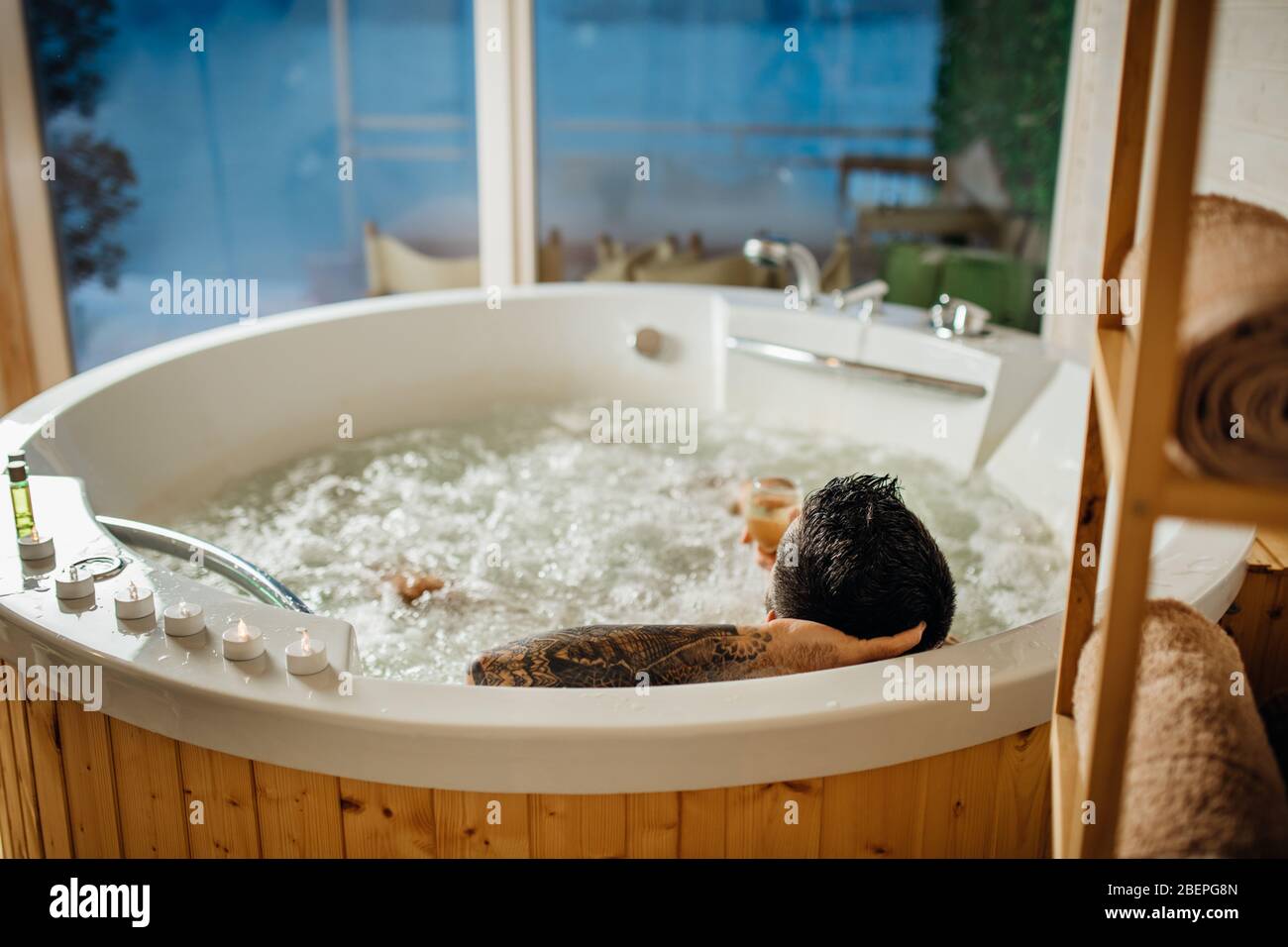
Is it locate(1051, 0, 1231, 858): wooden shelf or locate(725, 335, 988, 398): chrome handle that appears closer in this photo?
locate(1051, 0, 1231, 858): wooden shelf

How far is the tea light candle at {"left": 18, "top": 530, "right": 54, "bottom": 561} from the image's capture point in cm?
131

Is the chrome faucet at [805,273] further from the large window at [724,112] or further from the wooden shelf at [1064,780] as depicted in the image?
the wooden shelf at [1064,780]

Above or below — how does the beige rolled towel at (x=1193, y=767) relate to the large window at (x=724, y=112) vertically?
below

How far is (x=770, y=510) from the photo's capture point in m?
1.83

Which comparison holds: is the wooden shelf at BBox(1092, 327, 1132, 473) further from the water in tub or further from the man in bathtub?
the water in tub

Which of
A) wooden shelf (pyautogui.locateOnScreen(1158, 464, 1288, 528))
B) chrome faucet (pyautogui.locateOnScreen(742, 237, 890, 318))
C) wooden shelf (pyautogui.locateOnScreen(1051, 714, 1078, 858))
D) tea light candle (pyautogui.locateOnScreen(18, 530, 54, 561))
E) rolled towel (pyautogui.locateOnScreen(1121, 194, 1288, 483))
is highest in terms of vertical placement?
rolled towel (pyautogui.locateOnScreen(1121, 194, 1288, 483))

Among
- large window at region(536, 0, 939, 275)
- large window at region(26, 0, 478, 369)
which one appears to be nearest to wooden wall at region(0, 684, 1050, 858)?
large window at region(536, 0, 939, 275)

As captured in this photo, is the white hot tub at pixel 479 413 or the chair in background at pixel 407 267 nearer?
the white hot tub at pixel 479 413

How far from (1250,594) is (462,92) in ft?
9.23

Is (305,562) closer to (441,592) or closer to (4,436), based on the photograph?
(441,592)

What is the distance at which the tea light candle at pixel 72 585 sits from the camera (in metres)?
1.22

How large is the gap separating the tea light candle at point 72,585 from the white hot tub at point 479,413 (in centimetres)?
1

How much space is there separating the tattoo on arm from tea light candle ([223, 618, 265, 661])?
214 mm

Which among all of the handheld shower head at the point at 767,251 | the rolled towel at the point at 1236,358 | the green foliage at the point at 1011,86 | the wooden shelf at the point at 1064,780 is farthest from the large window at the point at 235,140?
the rolled towel at the point at 1236,358
